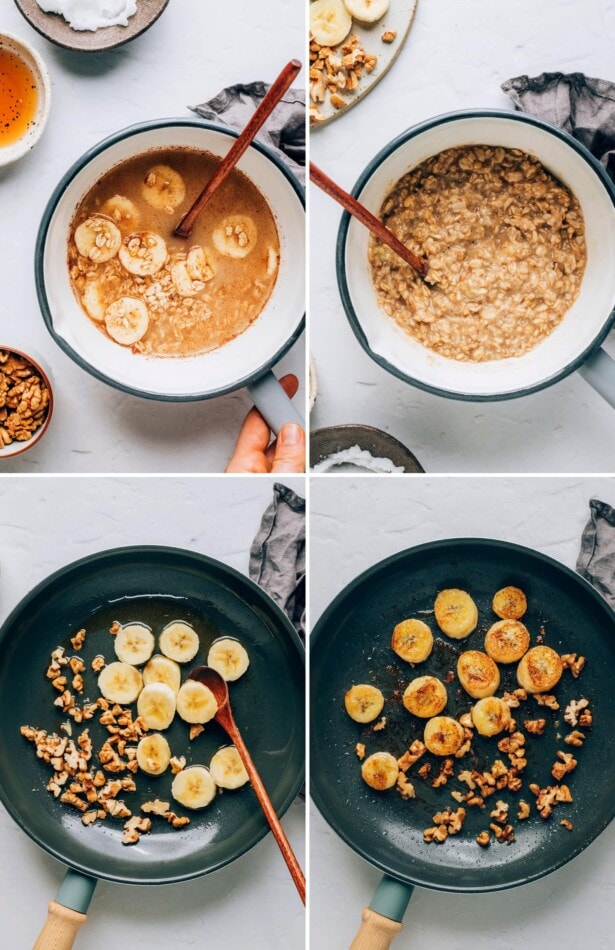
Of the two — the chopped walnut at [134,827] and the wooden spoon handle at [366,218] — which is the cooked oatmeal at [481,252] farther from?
the chopped walnut at [134,827]

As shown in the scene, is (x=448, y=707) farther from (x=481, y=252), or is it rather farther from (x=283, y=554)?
(x=481, y=252)

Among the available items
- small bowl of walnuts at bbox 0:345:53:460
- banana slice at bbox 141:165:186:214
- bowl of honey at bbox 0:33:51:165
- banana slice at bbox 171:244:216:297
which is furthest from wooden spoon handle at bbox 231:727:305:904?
bowl of honey at bbox 0:33:51:165

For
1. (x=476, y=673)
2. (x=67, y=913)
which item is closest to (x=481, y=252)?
(x=476, y=673)

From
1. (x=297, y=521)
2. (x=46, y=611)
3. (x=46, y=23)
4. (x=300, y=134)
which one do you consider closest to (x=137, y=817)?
(x=46, y=611)

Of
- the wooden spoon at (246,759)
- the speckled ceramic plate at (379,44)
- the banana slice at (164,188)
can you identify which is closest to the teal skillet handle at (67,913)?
the wooden spoon at (246,759)

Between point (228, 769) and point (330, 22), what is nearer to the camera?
point (330, 22)

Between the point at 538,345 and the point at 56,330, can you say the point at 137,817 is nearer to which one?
the point at 56,330
